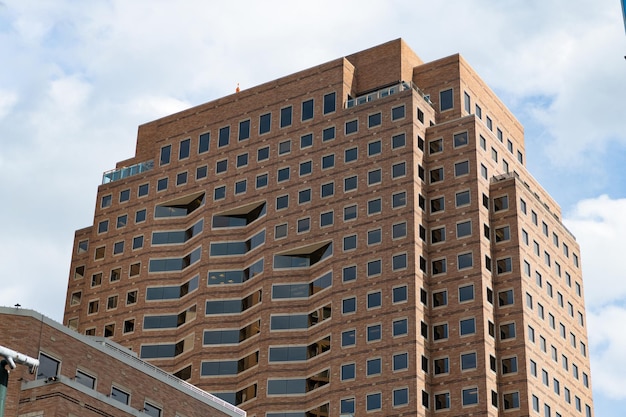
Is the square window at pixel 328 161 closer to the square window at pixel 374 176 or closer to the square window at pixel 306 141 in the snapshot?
the square window at pixel 306 141

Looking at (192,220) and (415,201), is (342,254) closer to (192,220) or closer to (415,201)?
(415,201)

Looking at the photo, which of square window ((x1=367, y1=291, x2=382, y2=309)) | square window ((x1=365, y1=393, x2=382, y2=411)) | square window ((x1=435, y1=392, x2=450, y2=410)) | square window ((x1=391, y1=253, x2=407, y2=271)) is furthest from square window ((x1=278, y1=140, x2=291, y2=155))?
square window ((x1=435, y1=392, x2=450, y2=410))

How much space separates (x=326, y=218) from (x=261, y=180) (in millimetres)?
11796

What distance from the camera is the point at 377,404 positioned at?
120 meters

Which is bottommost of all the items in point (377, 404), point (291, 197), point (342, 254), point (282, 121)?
point (377, 404)

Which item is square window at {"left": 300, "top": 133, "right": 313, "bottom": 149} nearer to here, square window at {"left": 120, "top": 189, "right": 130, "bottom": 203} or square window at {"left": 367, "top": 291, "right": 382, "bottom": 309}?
square window at {"left": 367, "top": 291, "right": 382, "bottom": 309}

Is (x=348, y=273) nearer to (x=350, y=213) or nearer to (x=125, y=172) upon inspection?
(x=350, y=213)

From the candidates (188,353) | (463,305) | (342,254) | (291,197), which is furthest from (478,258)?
(188,353)

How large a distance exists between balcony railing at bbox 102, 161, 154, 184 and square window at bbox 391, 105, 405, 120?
1411 inches

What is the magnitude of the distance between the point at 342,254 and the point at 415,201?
996 cm

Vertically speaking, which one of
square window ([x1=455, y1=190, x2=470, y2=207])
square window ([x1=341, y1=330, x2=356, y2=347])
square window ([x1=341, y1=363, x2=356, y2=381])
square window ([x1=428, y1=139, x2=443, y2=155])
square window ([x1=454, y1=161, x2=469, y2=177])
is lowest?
square window ([x1=341, y1=363, x2=356, y2=381])

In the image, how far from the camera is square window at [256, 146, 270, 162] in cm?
14225

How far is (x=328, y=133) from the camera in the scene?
454ft

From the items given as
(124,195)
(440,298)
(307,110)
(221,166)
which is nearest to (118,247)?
(124,195)
